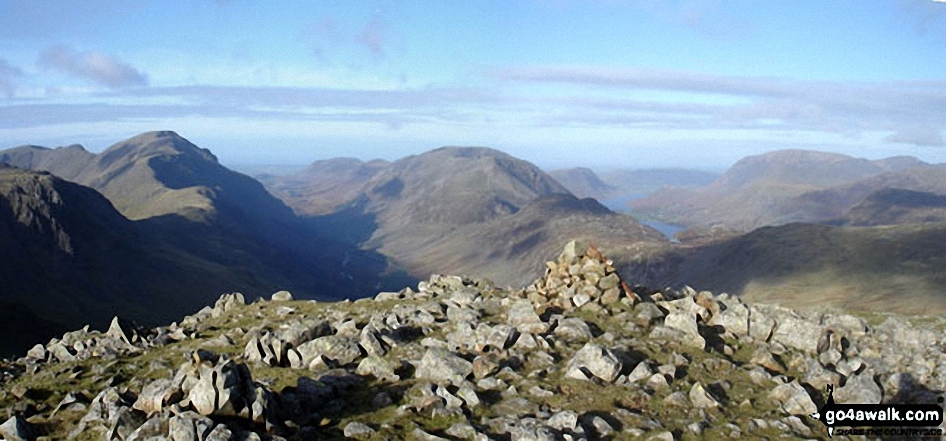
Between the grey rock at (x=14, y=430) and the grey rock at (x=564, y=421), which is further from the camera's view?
the grey rock at (x=564, y=421)

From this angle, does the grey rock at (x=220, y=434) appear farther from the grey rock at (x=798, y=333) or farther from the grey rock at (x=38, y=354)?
the grey rock at (x=798, y=333)

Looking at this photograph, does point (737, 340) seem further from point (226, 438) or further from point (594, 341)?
point (226, 438)

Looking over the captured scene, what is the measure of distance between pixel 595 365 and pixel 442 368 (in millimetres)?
5656

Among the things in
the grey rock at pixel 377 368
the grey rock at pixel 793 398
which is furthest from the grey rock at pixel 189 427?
the grey rock at pixel 793 398

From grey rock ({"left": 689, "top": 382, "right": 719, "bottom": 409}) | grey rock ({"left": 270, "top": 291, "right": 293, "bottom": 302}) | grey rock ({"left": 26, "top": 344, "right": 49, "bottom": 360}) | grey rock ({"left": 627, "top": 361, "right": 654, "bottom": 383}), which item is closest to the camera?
grey rock ({"left": 689, "top": 382, "right": 719, "bottom": 409})

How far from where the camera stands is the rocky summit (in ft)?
63.6

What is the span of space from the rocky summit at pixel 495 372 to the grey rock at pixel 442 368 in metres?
0.06

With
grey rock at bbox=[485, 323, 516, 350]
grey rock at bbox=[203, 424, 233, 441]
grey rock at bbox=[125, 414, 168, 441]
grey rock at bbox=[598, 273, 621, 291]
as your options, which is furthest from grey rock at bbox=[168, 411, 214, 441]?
grey rock at bbox=[598, 273, 621, 291]

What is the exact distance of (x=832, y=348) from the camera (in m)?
28.3

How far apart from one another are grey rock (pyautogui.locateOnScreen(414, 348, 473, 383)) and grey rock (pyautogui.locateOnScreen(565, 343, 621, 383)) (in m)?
3.86

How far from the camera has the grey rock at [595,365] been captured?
78.5 feet

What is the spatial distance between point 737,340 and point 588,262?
8031mm

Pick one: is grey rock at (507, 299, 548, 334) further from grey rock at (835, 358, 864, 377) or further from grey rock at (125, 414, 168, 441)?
grey rock at (125, 414, 168, 441)

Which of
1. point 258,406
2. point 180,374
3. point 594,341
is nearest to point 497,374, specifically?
point 594,341
